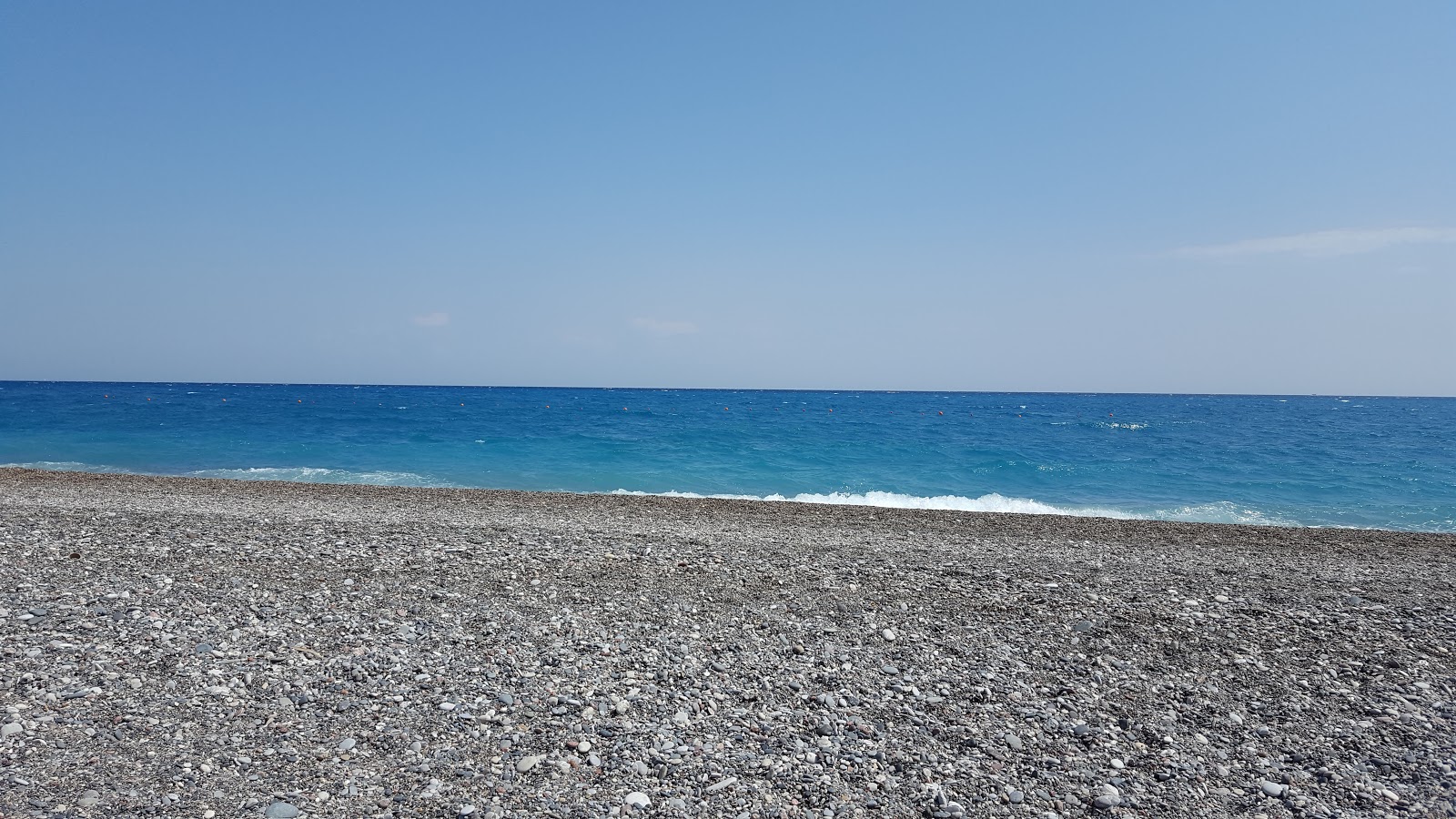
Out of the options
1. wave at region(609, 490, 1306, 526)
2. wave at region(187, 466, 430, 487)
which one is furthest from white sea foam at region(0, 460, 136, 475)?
wave at region(609, 490, 1306, 526)

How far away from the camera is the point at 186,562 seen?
8.67 m

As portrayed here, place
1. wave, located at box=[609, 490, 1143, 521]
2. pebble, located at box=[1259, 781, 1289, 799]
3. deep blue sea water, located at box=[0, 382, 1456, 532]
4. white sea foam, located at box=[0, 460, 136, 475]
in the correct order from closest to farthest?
1. pebble, located at box=[1259, 781, 1289, 799]
2. wave, located at box=[609, 490, 1143, 521]
3. deep blue sea water, located at box=[0, 382, 1456, 532]
4. white sea foam, located at box=[0, 460, 136, 475]

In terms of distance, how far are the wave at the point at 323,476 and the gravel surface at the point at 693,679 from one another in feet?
39.3

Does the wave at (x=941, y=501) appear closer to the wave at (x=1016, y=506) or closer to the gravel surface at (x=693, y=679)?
the wave at (x=1016, y=506)

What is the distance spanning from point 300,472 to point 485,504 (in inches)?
486

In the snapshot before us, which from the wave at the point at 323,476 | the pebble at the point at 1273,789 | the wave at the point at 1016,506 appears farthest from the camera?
the wave at the point at 323,476

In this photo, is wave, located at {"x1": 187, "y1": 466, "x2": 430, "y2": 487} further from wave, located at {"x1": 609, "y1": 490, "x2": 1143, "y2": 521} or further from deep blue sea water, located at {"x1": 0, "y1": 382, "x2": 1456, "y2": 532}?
wave, located at {"x1": 609, "y1": 490, "x2": 1143, "y2": 521}

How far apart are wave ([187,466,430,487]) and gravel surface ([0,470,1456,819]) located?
11967mm

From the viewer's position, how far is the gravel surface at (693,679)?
14.7 ft

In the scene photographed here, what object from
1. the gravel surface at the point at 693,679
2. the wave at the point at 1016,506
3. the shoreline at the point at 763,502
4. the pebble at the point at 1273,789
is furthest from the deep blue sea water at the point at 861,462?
the pebble at the point at 1273,789

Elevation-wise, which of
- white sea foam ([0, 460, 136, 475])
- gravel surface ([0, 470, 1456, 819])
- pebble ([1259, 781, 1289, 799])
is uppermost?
gravel surface ([0, 470, 1456, 819])

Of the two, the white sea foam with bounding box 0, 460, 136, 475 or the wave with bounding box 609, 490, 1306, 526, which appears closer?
Answer: the wave with bounding box 609, 490, 1306, 526

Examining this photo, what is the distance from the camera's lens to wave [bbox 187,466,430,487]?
74.5 feet

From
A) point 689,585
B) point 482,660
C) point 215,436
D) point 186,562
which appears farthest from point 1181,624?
point 215,436
